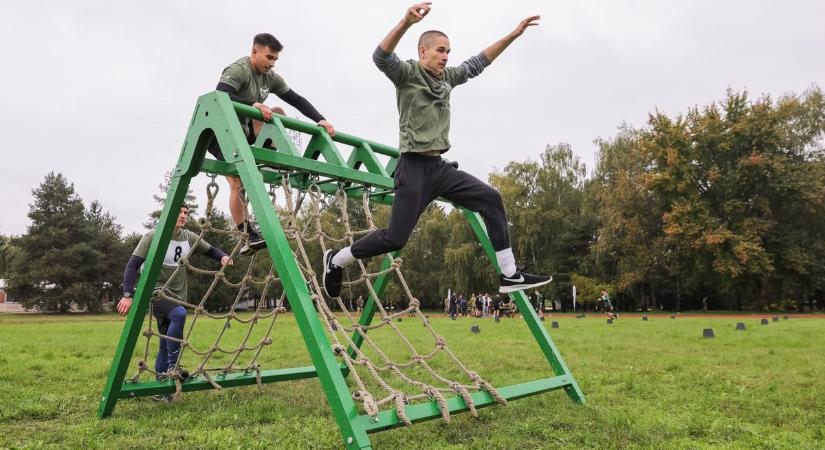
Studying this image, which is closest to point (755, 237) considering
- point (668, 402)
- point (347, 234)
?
point (668, 402)

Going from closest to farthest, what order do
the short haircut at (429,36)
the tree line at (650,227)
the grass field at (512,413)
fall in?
the grass field at (512,413) < the short haircut at (429,36) < the tree line at (650,227)

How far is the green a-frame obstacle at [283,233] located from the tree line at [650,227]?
2938 cm

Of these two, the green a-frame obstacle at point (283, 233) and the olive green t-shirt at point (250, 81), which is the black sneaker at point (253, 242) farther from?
the olive green t-shirt at point (250, 81)

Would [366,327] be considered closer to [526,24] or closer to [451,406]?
[451,406]

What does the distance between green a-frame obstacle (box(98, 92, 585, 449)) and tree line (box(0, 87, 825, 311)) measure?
29377 mm

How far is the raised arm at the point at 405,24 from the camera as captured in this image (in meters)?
3.71

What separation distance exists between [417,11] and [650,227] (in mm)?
40715

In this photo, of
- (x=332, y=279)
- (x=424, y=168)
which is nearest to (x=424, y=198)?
(x=424, y=168)

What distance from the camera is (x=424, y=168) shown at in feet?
13.9

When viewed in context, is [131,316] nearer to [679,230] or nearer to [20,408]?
[20,408]

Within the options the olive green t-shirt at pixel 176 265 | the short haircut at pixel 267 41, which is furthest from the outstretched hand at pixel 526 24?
the olive green t-shirt at pixel 176 265

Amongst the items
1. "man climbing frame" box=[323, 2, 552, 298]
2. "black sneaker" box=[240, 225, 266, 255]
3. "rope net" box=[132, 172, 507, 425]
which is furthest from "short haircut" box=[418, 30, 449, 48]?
"black sneaker" box=[240, 225, 266, 255]

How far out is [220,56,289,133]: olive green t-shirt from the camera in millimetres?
4801

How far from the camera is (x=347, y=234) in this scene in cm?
446
